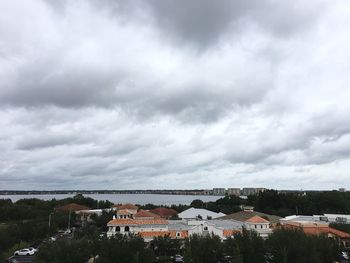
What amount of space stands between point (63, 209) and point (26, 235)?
58.8m

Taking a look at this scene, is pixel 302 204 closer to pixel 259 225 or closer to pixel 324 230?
pixel 324 230

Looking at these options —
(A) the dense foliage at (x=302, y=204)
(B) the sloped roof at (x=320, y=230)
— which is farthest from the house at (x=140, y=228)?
(A) the dense foliage at (x=302, y=204)

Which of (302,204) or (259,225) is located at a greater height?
(302,204)

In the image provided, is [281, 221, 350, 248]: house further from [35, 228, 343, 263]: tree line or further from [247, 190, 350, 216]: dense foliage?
[247, 190, 350, 216]: dense foliage

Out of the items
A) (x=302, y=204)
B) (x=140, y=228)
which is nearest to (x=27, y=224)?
(x=140, y=228)

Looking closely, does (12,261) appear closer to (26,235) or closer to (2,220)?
(26,235)

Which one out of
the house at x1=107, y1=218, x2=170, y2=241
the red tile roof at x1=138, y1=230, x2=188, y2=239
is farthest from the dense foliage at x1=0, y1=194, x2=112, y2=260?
the red tile roof at x1=138, y1=230, x2=188, y2=239

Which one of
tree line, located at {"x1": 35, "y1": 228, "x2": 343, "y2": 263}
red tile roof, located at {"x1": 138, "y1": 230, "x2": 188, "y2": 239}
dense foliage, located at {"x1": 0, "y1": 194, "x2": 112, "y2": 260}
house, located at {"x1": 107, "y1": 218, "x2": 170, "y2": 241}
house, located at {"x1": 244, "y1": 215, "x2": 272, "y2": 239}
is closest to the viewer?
tree line, located at {"x1": 35, "y1": 228, "x2": 343, "y2": 263}

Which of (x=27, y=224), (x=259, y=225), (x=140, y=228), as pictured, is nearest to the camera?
(x=140, y=228)

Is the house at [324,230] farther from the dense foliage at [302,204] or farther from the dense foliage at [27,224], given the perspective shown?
the dense foliage at [302,204]

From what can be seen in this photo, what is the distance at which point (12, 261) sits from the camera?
2092 inches

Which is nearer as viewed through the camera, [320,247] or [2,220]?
[320,247]

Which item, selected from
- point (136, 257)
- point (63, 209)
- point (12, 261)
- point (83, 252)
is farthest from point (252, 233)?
point (63, 209)

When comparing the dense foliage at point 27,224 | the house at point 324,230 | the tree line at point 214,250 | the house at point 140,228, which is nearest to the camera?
the tree line at point 214,250
